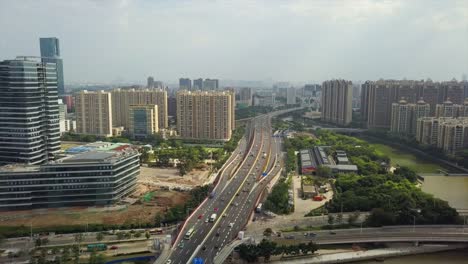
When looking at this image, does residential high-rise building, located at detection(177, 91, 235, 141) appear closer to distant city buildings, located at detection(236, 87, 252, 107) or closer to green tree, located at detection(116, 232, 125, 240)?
green tree, located at detection(116, 232, 125, 240)

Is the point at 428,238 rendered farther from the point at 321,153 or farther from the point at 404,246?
the point at 321,153

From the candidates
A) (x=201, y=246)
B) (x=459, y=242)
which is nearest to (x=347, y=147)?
(x=459, y=242)

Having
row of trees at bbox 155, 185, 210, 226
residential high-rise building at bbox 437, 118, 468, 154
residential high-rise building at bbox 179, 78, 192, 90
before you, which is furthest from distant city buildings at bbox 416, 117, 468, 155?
residential high-rise building at bbox 179, 78, 192, 90

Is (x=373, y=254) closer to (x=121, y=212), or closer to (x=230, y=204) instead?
(x=230, y=204)

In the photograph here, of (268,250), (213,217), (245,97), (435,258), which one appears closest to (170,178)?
(213,217)

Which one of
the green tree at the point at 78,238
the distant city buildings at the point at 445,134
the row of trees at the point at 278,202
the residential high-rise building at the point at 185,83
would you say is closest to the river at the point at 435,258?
the row of trees at the point at 278,202

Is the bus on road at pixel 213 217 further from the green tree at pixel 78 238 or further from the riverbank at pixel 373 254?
the green tree at pixel 78 238
